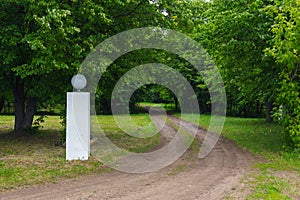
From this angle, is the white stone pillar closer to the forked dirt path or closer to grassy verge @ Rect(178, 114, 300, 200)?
the forked dirt path

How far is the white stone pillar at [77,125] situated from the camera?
357 inches

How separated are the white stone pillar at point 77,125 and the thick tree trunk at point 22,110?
5166mm

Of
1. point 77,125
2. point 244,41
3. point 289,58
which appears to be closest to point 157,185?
point 77,125

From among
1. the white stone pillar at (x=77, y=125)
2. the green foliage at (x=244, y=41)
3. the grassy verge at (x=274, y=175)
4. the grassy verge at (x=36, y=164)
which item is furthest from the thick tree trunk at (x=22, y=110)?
the grassy verge at (x=274, y=175)

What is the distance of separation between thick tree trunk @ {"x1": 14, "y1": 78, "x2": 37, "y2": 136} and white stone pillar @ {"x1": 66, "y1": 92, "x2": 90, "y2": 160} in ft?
17.0

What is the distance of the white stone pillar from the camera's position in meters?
9.06

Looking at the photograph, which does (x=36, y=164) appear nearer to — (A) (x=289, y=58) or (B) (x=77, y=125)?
(B) (x=77, y=125)

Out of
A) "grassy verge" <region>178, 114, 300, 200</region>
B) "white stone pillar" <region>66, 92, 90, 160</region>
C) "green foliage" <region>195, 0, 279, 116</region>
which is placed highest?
"green foliage" <region>195, 0, 279, 116</region>

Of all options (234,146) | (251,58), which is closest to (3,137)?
(234,146)

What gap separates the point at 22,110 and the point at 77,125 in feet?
19.0

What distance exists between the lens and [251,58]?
12.9 m

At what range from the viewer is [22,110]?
13.9 m

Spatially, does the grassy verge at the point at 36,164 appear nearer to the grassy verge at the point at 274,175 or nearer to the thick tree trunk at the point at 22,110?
the thick tree trunk at the point at 22,110

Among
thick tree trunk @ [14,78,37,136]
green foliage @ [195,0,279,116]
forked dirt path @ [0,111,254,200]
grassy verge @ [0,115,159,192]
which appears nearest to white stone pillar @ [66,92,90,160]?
grassy verge @ [0,115,159,192]
